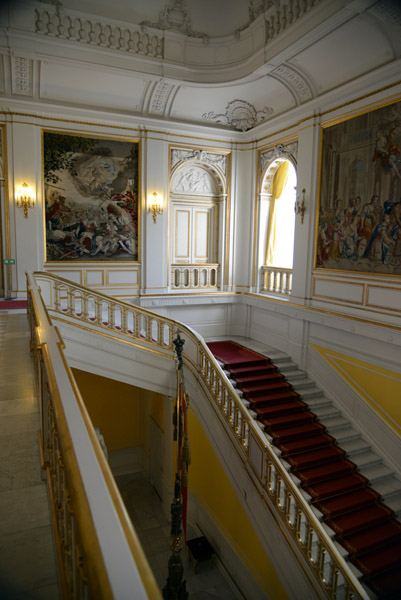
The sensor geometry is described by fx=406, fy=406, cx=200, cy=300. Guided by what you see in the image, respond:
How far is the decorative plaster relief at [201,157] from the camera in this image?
11.1 meters

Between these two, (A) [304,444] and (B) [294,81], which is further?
(B) [294,81]

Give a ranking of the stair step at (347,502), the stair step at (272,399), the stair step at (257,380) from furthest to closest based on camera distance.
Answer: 1. the stair step at (257,380)
2. the stair step at (272,399)
3. the stair step at (347,502)

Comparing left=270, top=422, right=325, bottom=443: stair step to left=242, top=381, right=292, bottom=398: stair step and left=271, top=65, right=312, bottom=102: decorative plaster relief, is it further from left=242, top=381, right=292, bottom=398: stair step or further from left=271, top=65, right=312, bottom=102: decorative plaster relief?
left=271, top=65, right=312, bottom=102: decorative plaster relief

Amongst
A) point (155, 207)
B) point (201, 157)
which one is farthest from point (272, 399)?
point (201, 157)

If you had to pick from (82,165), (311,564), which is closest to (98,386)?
(82,165)

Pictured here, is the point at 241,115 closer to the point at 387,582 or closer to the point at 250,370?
the point at 250,370

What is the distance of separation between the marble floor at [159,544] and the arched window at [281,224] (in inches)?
286

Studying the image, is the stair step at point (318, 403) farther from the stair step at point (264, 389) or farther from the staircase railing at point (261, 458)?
the staircase railing at point (261, 458)

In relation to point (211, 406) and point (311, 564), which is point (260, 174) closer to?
point (211, 406)

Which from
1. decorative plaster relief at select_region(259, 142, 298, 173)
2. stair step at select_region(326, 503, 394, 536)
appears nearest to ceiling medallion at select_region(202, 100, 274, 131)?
decorative plaster relief at select_region(259, 142, 298, 173)

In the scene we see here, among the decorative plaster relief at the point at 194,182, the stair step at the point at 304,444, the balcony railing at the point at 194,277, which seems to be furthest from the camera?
Result: the balcony railing at the point at 194,277

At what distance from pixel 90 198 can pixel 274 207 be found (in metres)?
5.01

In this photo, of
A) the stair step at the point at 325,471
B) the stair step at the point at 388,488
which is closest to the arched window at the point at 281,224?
the stair step at the point at 325,471

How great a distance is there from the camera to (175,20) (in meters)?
8.63
